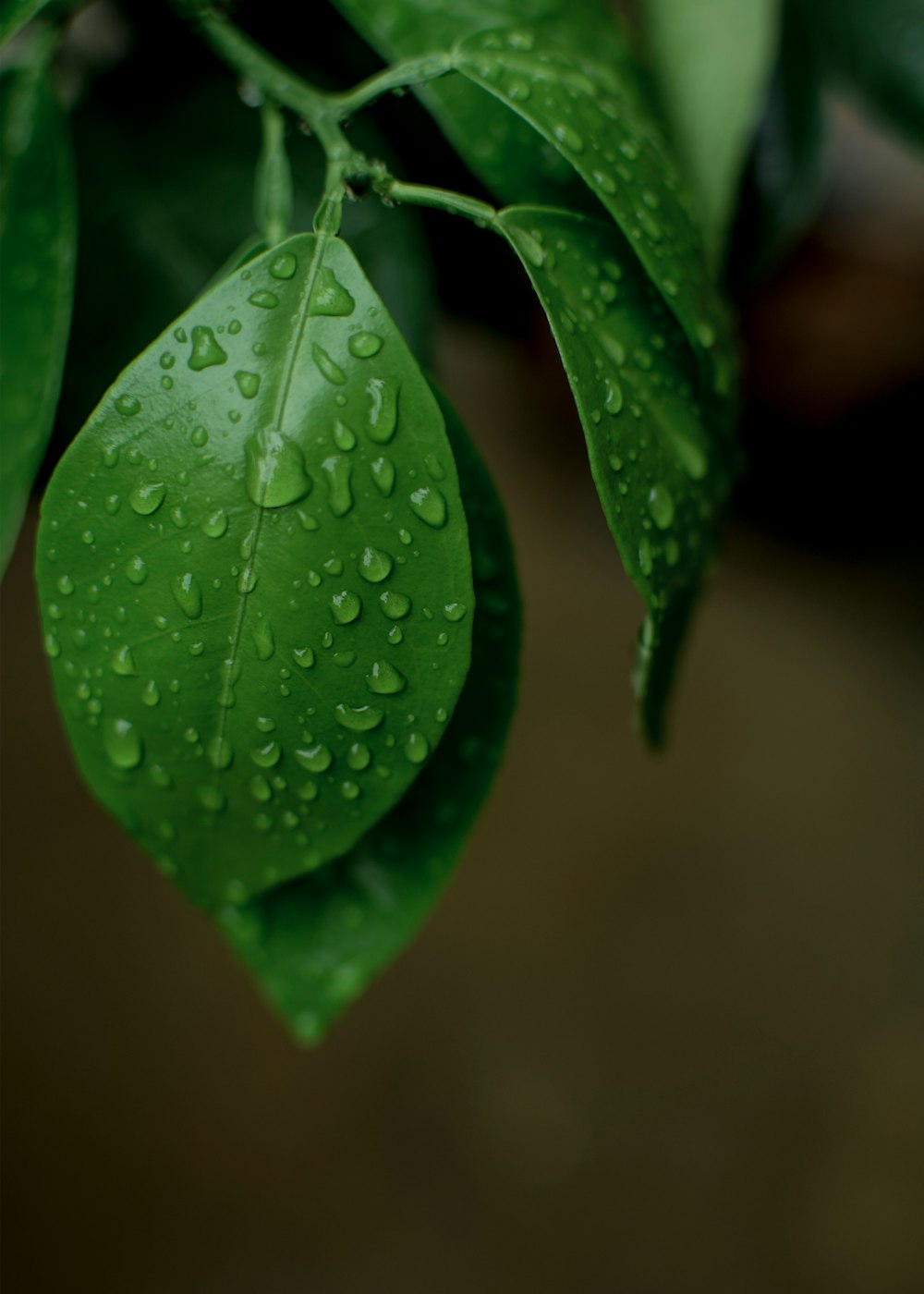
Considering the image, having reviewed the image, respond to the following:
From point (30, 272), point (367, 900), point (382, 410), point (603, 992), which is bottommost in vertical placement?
point (603, 992)

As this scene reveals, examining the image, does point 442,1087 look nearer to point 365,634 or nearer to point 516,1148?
point 516,1148

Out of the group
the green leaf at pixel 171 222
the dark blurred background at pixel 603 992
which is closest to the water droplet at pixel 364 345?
the green leaf at pixel 171 222

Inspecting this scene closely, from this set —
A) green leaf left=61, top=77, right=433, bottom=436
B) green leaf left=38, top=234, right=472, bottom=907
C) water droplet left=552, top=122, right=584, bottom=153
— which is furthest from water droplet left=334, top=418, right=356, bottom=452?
green leaf left=61, top=77, right=433, bottom=436

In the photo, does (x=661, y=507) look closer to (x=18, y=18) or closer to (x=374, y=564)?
(x=374, y=564)

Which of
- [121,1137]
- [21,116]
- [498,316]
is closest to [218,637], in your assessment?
[21,116]

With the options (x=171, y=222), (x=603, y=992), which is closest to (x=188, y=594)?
(x=171, y=222)

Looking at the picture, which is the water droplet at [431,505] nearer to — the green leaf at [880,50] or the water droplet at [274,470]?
the water droplet at [274,470]
